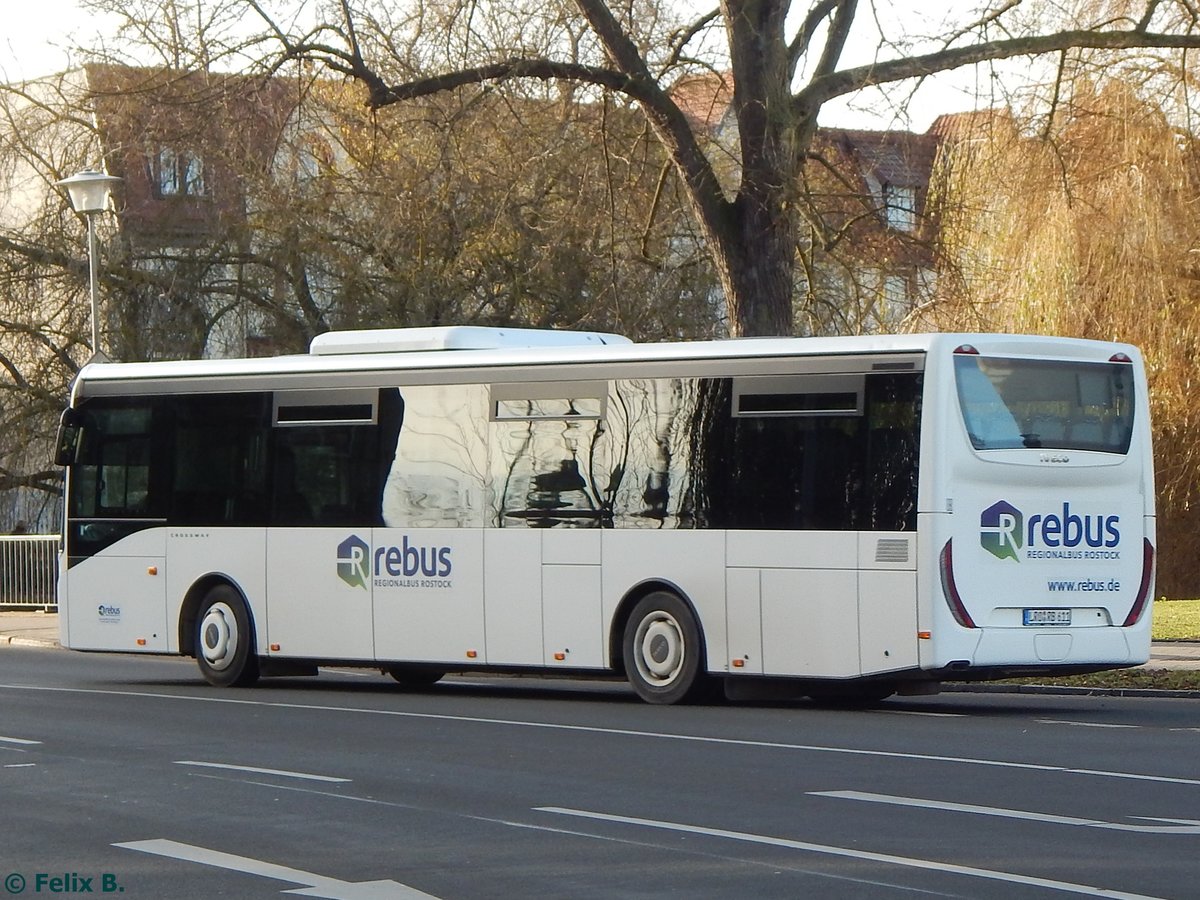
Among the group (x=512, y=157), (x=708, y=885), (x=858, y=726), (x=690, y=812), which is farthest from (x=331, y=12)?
(x=708, y=885)

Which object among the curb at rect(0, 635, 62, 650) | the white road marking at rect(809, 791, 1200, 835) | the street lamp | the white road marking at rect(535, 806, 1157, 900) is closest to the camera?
the white road marking at rect(535, 806, 1157, 900)

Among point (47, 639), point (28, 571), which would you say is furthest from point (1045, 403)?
point (28, 571)

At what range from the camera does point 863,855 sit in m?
8.84

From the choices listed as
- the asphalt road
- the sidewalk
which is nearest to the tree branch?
the sidewalk

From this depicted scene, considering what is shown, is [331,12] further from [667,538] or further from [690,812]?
[690,812]

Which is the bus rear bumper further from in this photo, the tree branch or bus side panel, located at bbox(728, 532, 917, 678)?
the tree branch

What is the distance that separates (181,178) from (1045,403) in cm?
1927

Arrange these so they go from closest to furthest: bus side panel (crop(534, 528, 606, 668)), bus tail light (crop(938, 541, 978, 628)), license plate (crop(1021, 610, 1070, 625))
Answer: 1. bus tail light (crop(938, 541, 978, 628))
2. license plate (crop(1021, 610, 1070, 625))
3. bus side panel (crop(534, 528, 606, 668))

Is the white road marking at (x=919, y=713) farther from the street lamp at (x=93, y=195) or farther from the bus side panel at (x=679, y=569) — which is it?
the street lamp at (x=93, y=195)

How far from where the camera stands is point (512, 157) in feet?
94.3

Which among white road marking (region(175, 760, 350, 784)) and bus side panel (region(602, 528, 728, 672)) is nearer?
white road marking (region(175, 760, 350, 784))

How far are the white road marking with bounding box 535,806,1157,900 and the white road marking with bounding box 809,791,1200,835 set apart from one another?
4.13 ft

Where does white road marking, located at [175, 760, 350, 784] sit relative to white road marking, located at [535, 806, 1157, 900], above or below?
below

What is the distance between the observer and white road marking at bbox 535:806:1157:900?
7.90 metres
